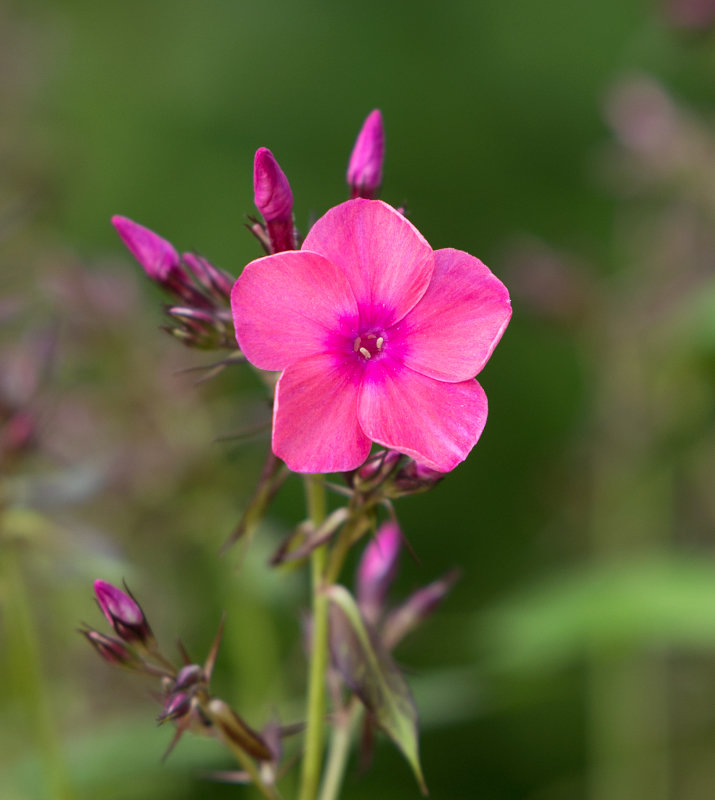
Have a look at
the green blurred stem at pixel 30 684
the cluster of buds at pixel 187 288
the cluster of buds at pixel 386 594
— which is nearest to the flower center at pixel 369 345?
the cluster of buds at pixel 187 288

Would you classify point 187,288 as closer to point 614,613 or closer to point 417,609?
point 417,609

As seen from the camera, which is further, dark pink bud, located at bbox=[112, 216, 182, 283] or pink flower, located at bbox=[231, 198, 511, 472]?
dark pink bud, located at bbox=[112, 216, 182, 283]

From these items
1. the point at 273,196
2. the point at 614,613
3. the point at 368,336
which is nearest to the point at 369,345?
the point at 368,336

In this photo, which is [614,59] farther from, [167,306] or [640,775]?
[167,306]

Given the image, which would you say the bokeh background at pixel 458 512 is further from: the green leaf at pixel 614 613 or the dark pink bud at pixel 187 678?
the dark pink bud at pixel 187 678

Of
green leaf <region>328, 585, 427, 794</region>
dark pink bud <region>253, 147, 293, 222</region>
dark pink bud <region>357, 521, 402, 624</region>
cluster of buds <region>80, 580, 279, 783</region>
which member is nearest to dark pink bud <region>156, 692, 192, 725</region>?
cluster of buds <region>80, 580, 279, 783</region>

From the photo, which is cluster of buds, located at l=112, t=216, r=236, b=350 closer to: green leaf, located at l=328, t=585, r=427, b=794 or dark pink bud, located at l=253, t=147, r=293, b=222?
dark pink bud, located at l=253, t=147, r=293, b=222

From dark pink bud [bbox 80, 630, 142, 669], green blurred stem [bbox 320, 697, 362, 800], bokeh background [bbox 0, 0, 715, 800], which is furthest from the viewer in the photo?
bokeh background [bbox 0, 0, 715, 800]

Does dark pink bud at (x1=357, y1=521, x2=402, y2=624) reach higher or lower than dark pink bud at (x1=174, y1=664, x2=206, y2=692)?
lower
